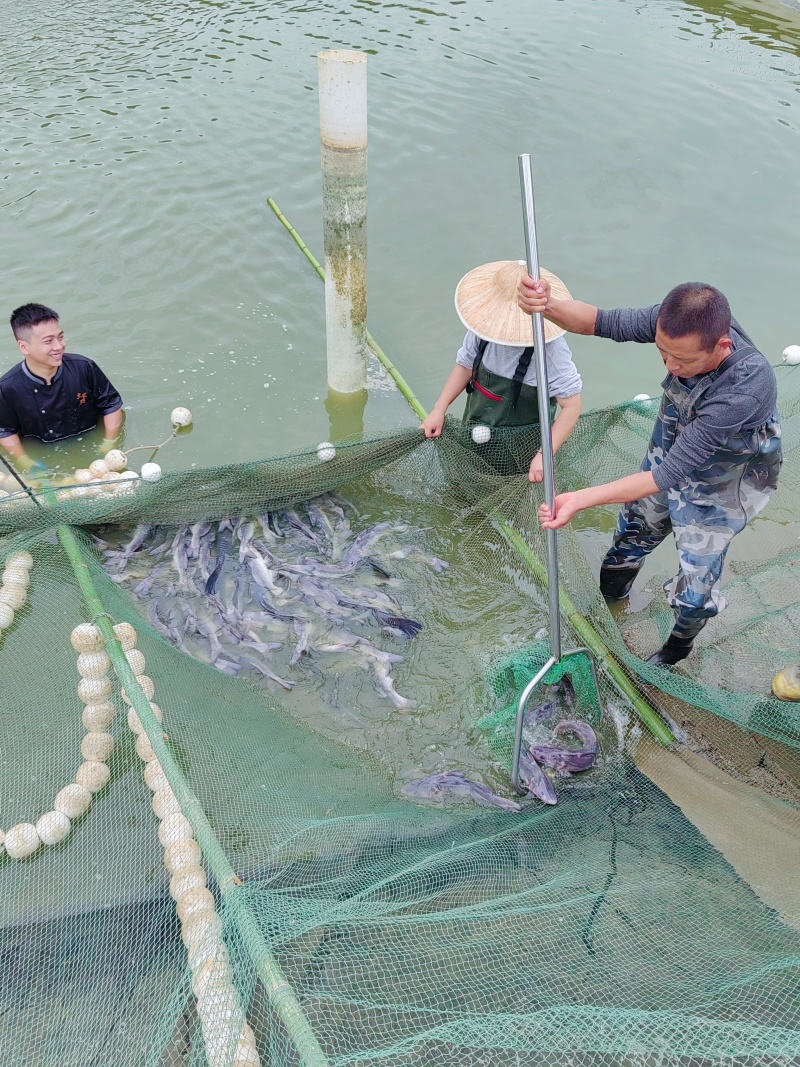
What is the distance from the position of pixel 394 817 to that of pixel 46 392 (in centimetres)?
420

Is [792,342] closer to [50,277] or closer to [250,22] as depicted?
[50,277]

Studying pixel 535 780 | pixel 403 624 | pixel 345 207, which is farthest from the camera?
pixel 345 207

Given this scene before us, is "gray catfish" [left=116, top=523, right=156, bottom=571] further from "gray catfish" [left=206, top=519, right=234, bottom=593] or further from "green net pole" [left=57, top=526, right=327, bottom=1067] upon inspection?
"green net pole" [left=57, top=526, right=327, bottom=1067]

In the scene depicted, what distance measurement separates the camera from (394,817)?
3508mm

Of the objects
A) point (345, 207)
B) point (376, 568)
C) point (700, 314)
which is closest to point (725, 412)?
point (700, 314)

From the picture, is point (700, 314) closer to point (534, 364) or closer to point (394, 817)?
point (534, 364)

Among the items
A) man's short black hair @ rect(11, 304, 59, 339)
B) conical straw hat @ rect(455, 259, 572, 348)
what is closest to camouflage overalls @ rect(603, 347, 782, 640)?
conical straw hat @ rect(455, 259, 572, 348)

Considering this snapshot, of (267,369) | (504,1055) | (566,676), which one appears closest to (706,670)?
(566,676)

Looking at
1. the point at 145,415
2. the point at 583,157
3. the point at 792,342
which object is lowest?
the point at 145,415

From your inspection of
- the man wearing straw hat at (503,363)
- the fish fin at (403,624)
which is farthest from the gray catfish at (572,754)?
the man wearing straw hat at (503,363)

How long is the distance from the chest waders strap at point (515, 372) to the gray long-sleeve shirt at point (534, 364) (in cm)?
2

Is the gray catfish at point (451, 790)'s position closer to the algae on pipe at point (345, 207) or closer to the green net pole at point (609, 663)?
the green net pole at point (609, 663)

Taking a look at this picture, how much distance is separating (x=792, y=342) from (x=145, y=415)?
6.79m

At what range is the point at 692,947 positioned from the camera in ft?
9.53
